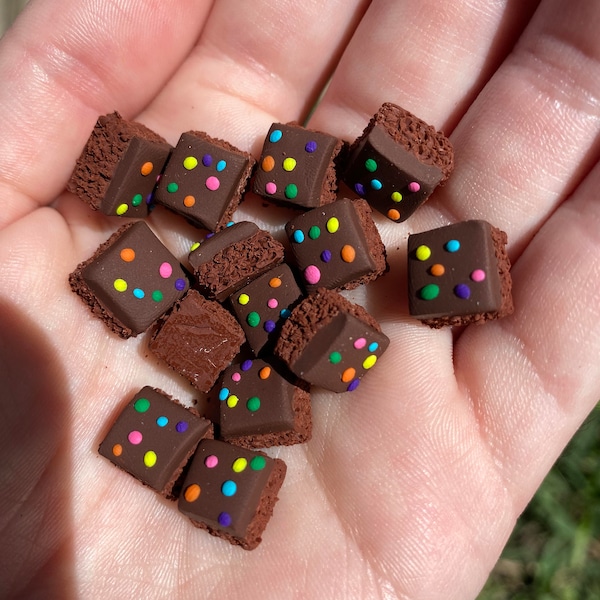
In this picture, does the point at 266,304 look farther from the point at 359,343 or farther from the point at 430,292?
the point at 430,292

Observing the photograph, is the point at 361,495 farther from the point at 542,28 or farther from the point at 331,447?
the point at 542,28

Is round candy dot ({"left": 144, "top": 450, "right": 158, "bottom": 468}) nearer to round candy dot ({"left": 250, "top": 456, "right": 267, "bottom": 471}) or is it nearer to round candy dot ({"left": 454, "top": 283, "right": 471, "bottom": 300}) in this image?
round candy dot ({"left": 250, "top": 456, "right": 267, "bottom": 471})


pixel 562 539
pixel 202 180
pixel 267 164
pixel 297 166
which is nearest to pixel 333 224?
pixel 297 166

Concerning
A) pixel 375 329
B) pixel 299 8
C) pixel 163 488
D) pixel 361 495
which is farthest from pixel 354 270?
pixel 299 8

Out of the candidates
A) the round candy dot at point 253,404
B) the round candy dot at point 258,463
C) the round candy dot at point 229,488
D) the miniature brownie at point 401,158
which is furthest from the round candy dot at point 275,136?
the round candy dot at point 229,488

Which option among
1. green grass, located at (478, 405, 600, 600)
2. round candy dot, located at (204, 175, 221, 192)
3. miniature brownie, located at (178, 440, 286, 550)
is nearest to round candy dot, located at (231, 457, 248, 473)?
miniature brownie, located at (178, 440, 286, 550)
